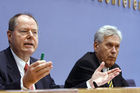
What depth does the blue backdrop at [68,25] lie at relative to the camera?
3444 mm

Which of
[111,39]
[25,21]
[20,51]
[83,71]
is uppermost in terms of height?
[25,21]

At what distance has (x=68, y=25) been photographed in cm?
390

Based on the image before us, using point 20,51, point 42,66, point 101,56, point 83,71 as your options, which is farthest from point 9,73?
point 101,56

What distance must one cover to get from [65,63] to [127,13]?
1.48 metres

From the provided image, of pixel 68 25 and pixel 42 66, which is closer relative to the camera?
pixel 42 66

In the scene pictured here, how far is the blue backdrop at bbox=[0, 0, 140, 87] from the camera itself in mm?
3444

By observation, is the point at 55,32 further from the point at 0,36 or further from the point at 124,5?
the point at 124,5

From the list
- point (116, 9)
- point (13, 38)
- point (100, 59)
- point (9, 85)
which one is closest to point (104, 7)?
point (116, 9)

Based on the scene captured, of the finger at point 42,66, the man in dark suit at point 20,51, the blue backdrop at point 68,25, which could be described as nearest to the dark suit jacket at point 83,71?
the man in dark suit at point 20,51

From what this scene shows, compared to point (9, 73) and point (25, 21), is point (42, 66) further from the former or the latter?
point (25, 21)

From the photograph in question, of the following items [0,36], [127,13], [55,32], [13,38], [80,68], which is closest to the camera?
[13,38]

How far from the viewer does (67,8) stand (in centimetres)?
387

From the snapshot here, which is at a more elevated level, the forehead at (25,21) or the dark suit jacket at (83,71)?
the forehead at (25,21)

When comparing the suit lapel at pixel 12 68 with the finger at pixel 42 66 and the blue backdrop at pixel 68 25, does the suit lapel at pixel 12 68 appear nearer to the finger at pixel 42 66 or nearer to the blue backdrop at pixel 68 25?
the finger at pixel 42 66
